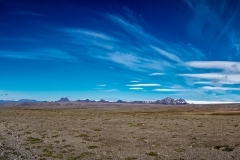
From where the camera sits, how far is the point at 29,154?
20922 mm

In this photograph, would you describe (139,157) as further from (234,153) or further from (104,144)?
(234,153)

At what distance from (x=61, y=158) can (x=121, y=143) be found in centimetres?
969

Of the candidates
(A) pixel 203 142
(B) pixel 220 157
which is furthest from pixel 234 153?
(A) pixel 203 142

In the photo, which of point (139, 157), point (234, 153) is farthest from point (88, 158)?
point (234, 153)

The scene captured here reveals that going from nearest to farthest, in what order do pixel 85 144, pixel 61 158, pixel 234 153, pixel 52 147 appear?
pixel 61 158 < pixel 234 153 < pixel 52 147 < pixel 85 144

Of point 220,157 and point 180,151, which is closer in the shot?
point 220,157

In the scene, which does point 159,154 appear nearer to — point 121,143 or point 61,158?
point 121,143

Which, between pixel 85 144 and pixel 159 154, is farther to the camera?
pixel 85 144

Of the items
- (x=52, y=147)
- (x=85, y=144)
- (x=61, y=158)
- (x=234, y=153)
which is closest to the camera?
(x=61, y=158)

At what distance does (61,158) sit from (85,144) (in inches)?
277

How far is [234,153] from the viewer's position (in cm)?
2183

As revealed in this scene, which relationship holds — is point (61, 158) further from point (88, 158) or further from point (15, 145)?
point (15, 145)

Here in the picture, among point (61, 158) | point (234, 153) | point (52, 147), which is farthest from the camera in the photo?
point (52, 147)

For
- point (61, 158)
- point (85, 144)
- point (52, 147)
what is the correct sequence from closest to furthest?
1. point (61, 158)
2. point (52, 147)
3. point (85, 144)
